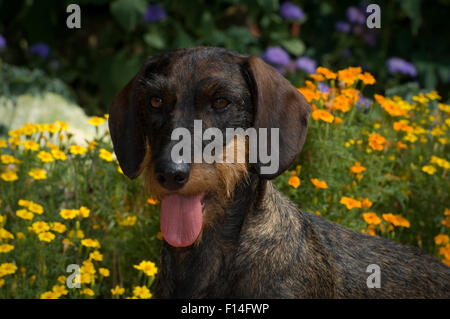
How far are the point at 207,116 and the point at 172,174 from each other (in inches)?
14.2

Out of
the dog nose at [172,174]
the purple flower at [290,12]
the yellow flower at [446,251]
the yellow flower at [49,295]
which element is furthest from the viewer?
the purple flower at [290,12]

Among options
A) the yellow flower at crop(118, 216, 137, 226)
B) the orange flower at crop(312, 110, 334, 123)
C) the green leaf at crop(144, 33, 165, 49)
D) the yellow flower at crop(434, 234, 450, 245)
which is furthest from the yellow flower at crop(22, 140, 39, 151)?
the green leaf at crop(144, 33, 165, 49)

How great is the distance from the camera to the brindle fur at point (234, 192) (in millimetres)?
2783

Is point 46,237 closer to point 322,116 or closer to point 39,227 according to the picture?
point 39,227

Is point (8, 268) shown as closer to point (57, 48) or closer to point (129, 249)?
point (129, 249)

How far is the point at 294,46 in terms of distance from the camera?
295 inches

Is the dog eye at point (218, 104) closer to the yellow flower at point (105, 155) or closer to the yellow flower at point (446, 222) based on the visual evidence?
the yellow flower at point (105, 155)

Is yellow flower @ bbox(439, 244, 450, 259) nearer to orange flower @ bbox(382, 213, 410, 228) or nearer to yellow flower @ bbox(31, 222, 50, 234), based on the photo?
orange flower @ bbox(382, 213, 410, 228)

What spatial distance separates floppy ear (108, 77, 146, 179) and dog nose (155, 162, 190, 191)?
1.91ft

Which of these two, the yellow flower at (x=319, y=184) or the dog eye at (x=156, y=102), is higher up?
the dog eye at (x=156, y=102)

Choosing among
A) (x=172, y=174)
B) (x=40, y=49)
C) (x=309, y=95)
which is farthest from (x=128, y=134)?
(x=40, y=49)

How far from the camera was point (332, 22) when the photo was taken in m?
7.85

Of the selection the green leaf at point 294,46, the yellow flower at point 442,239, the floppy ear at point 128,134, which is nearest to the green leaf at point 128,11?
the green leaf at point 294,46

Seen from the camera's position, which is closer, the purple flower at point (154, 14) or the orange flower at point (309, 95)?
the orange flower at point (309, 95)
